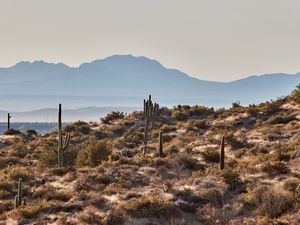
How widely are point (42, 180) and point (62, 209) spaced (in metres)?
4.79

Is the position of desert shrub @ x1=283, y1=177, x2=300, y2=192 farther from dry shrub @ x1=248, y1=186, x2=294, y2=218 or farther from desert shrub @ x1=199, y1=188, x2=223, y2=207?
desert shrub @ x1=199, y1=188, x2=223, y2=207

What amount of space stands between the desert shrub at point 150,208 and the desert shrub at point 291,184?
398 centimetres

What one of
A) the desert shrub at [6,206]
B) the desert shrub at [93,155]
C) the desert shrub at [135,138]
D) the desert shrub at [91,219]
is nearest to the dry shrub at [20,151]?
the desert shrub at [135,138]

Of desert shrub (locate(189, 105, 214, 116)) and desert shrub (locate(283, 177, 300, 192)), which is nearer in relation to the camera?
desert shrub (locate(283, 177, 300, 192))

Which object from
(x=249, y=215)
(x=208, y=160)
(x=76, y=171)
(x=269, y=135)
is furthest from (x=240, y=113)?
(x=249, y=215)

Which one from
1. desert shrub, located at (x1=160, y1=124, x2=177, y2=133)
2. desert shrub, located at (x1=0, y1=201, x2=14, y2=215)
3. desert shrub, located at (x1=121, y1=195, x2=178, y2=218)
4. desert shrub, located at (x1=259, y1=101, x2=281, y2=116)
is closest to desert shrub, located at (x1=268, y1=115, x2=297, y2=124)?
desert shrub, located at (x1=259, y1=101, x2=281, y2=116)

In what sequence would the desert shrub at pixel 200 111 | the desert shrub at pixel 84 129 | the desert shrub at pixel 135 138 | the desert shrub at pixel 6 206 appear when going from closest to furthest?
→ the desert shrub at pixel 6 206 → the desert shrub at pixel 135 138 → the desert shrub at pixel 84 129 → the desert shrub at pixel 200 111

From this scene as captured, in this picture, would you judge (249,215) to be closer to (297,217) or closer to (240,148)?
(297,217)

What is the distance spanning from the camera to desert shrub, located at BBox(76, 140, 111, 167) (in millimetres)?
26498

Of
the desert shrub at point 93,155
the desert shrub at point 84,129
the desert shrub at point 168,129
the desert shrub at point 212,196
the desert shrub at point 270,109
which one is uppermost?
the desert shrub at point 270,109

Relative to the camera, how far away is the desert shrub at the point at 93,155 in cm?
2650

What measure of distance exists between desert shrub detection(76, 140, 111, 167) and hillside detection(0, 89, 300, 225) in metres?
0.05

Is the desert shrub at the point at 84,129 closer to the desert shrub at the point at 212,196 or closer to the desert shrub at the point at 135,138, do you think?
the desert shrub at the point at 135,138

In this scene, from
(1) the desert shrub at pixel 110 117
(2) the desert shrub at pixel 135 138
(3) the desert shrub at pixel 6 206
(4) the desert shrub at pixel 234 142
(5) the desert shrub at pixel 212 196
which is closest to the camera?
(5) the desert shrub at pixel 212 196
